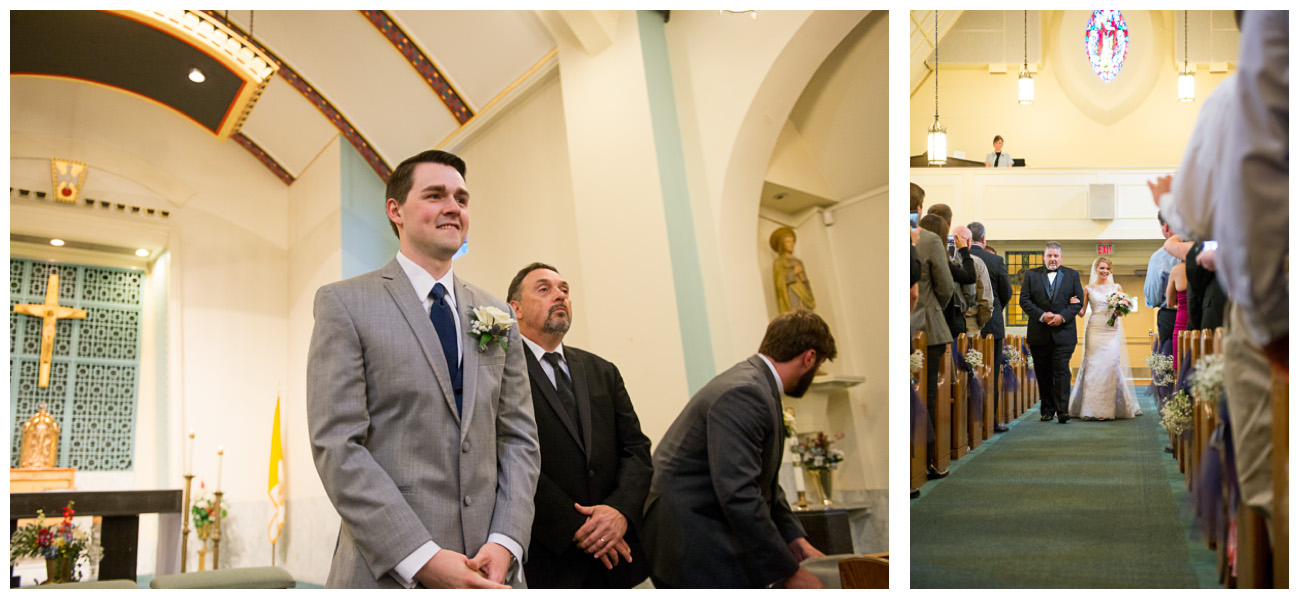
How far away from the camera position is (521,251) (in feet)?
15.0

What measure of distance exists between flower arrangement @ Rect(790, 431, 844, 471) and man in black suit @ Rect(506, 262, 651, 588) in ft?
4.14

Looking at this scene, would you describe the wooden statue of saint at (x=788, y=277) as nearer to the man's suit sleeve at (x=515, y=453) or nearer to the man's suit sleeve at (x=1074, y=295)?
the man's suit sleeve at (x=1074, y=295)

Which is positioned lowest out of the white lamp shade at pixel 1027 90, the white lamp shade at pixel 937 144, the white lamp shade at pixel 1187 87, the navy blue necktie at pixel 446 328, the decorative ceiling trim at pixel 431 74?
the navy blue necktie at pixel 446 328

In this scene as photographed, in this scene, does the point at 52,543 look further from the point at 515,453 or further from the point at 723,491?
the point at 723,491

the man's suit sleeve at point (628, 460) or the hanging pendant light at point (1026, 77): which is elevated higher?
the hanging pendant light at point (1026, 77)

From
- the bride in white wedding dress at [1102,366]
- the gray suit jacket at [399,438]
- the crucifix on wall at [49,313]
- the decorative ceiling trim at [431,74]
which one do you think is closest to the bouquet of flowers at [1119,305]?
the bride in white wedding dress at [1102,366]

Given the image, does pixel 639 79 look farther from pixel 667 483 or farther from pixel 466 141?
pixel 667 483

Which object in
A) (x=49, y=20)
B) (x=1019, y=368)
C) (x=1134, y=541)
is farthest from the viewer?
(x=49, y=20)

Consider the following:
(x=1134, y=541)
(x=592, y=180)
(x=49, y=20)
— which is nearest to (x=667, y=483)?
(x=1134, y=541)

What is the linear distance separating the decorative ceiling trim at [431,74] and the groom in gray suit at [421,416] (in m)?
2.07

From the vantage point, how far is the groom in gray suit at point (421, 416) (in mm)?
2506

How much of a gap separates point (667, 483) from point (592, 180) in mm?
1745

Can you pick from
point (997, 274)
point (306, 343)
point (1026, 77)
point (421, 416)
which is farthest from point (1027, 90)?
point (306, 343)

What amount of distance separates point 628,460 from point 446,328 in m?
0.91
